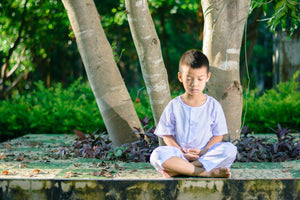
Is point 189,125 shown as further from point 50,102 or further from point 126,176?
point 50,102

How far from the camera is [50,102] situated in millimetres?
7395

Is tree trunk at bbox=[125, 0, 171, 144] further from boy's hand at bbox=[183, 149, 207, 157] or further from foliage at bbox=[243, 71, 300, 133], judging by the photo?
foliage at bbox=[243, 71, 300, 133]

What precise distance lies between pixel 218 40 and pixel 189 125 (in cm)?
140

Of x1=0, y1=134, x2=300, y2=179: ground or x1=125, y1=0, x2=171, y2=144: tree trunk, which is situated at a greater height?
x1=125, y1=0, x2=171, y2=144: tree trunk

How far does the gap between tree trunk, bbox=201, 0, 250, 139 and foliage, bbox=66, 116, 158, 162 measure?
98 cm

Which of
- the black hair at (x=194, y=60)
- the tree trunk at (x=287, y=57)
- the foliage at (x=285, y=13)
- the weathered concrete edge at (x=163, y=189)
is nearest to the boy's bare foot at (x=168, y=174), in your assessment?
the weathered concrete edge at (x=163, y=189)

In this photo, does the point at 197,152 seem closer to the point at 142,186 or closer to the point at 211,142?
the point at 211,142

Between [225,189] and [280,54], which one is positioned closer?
[225,189]

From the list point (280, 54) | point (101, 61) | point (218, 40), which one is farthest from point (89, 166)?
point (280, 54)

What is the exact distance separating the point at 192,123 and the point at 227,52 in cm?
129

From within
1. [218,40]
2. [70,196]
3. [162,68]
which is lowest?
[70,196]

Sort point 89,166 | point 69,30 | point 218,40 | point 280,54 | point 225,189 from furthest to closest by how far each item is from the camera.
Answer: point 280,54, point 69,30, point 218,40, point 89,166, point 225,189

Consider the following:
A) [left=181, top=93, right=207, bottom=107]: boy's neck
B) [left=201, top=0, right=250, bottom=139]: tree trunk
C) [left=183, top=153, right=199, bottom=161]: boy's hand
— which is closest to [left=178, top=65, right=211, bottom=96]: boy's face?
[left=181, top=93, right=207, bottom=107]: boy's neck

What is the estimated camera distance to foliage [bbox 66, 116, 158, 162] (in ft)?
14.4
